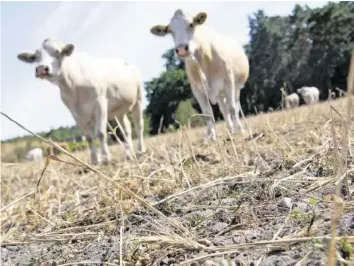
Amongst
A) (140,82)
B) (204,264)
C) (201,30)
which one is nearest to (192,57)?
(201,30)

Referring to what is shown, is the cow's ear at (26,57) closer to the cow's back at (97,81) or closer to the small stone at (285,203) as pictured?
the cow's back at (97,81)

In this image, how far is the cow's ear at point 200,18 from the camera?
783 centimetres

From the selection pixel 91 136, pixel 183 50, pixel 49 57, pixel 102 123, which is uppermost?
pixel 49 57

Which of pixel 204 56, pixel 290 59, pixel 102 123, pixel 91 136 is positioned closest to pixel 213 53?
pixel 204 56

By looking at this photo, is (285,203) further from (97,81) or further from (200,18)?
→ (97,81)

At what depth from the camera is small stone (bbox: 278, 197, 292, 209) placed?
1762mm

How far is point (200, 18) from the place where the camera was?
789 cm

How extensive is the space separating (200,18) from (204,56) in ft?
1.99

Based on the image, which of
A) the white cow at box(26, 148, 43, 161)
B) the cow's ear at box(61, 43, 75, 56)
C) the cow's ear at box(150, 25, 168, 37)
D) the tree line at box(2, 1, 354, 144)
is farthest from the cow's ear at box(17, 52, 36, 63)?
the tree line at box(2, 1, 354, 144)

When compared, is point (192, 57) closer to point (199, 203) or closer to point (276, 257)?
point (199, 203)

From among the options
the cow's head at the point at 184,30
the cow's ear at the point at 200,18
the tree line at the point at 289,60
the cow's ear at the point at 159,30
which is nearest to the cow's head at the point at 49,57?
the cow's ear at the point at 159,30

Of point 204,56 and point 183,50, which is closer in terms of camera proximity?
point 183,50

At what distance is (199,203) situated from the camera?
7.02 ft

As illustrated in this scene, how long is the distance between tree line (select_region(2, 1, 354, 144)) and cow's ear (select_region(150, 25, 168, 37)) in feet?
124
